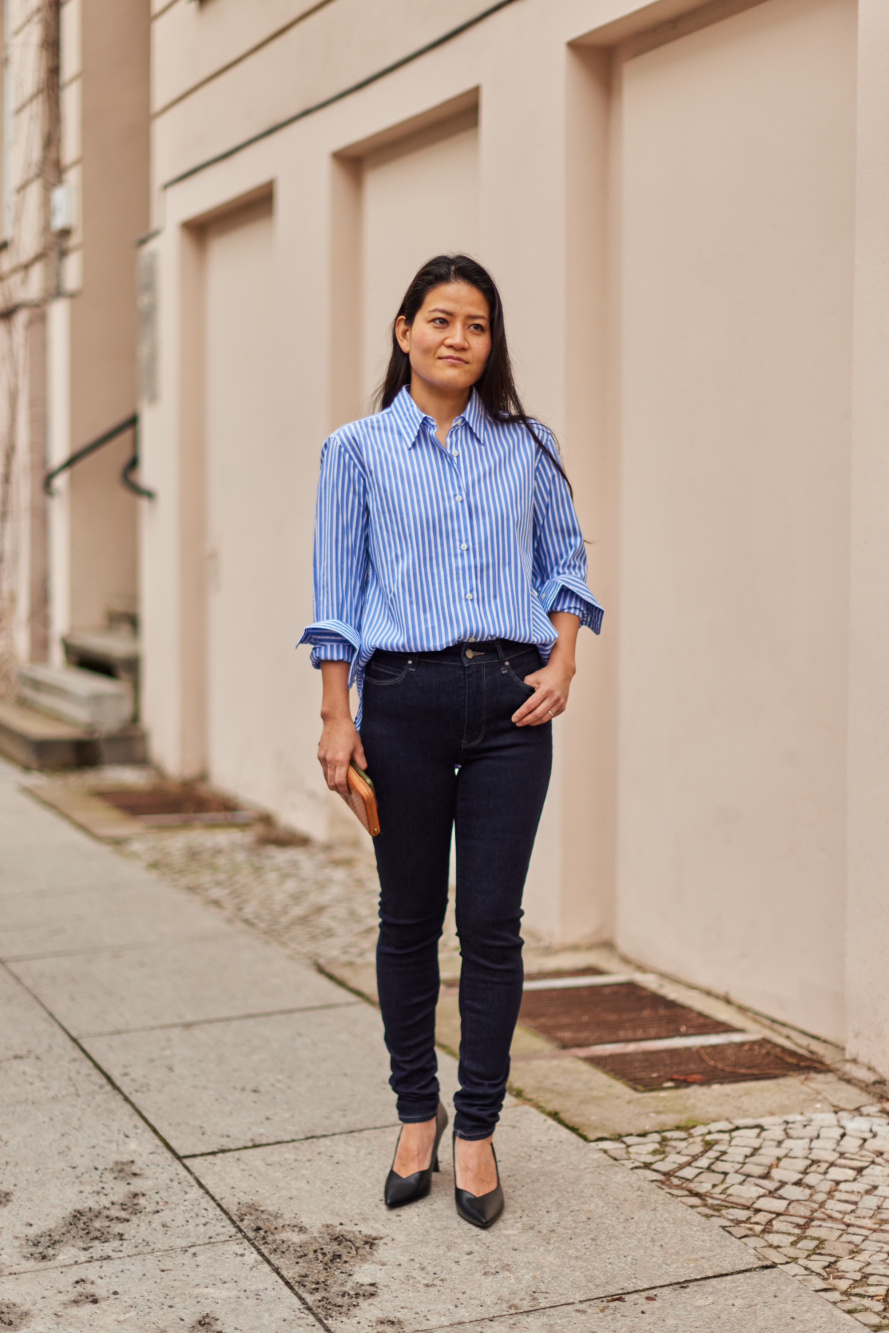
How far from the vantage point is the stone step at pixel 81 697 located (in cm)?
947

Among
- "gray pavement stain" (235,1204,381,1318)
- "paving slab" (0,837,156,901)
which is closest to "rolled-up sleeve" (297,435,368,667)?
"gray pavement stain" (235,1204,381,1318)

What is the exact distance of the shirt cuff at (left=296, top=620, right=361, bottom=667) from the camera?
3129mm

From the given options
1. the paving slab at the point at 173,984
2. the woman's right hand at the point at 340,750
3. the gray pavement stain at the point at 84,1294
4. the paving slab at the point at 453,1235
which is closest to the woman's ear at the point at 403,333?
the woman's right hand at the point at 340,750

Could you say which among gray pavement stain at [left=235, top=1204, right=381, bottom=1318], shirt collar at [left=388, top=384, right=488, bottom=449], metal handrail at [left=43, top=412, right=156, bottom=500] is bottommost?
gray pavement stain at [left=235, top=1204, right=381, bottom=1318]

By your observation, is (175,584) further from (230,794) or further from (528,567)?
(528,567)

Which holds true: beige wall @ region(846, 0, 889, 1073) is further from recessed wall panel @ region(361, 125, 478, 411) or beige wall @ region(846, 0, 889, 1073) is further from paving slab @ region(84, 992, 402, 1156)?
recessed wall panel @ region(361, 125, 478, 411)

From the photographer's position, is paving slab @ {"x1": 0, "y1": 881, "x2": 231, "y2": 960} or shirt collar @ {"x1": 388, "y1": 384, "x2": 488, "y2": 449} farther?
paving slab @ {"x1": 0, "y1": 881, "x2": 231, "y2": 960}

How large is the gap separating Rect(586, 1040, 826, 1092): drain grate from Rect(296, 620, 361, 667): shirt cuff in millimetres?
1552

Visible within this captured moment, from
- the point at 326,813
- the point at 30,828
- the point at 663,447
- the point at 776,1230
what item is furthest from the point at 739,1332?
the point at 30,828

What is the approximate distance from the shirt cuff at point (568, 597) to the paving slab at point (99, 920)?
8.85 feet

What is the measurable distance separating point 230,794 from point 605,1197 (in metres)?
5.35

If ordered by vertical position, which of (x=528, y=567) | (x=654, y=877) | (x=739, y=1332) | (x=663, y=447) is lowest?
(x=739, y=1332)

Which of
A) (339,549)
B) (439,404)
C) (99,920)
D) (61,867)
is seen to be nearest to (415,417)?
(439,404)

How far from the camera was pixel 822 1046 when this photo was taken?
4281mm
